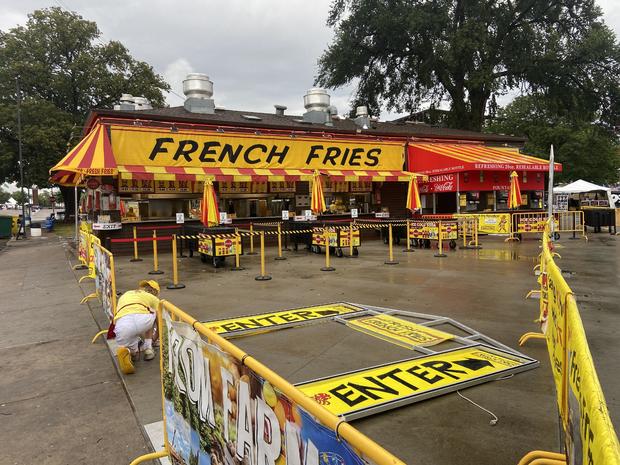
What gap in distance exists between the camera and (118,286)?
10.5 m

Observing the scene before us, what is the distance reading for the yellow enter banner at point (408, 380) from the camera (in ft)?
13.6

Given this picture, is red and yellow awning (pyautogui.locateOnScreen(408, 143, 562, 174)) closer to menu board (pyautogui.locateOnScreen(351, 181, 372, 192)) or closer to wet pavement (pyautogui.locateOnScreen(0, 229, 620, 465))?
menu board (pyautogui.locateOnScreen(351, 181, 372, 192))

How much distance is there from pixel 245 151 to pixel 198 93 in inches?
162

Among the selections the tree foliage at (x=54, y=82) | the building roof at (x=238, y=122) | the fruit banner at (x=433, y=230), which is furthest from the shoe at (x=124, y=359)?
the tree foliage at (x=54, y=82)

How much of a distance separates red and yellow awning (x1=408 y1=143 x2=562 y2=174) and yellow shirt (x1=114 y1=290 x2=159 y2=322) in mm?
17043

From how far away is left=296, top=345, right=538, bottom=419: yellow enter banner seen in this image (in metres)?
4.14

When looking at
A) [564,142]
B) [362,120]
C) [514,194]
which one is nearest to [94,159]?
[362,120]

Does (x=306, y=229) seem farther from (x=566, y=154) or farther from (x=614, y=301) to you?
(x=566, y=154)

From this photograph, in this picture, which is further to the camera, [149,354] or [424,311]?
[424,311]

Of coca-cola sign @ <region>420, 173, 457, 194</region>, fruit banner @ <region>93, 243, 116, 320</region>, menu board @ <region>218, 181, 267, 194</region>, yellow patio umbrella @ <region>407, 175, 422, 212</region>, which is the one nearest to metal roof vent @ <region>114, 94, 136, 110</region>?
menu board @ <region>218, 181, 267, 194</region>

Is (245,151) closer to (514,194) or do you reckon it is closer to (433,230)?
(433,230)

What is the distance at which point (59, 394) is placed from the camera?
4828 mm

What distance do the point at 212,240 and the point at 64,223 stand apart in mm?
36567

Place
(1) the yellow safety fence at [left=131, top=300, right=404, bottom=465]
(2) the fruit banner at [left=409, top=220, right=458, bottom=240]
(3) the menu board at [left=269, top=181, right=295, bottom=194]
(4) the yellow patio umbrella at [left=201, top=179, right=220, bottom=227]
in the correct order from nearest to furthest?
(1) the yellow safety fence at [left=131, top=300, right=404, bottom=465]
(4) the yellow patio umbrella at [left=201, top=179, right=220, bottom=227]
(2) the fruit banner at [left=409, top=220, right=458, bottom=240]
(3) the menu board at [left=269, top=181, right=295, bottom=194]
